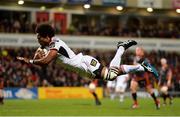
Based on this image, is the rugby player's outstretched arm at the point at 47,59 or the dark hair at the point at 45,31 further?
the dark hair at the point at 45,31

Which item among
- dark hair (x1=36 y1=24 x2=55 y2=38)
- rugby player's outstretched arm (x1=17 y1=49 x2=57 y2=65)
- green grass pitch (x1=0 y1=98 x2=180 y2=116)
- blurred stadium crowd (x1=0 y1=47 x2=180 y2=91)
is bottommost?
green grass pitch (x1=0 y1=98 x2=180 y2=116)

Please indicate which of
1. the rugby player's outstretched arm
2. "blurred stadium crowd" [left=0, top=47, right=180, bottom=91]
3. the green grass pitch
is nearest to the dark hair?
the rugby player's outstretched arm

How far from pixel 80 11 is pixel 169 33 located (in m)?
8.46

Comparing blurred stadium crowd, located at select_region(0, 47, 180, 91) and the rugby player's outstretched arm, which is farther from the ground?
the rugby player's outstretched arm

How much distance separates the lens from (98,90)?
135ft

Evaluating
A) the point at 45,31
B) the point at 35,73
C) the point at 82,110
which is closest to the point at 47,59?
the point at 45,31

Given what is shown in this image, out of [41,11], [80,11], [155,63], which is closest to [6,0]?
[41,11]

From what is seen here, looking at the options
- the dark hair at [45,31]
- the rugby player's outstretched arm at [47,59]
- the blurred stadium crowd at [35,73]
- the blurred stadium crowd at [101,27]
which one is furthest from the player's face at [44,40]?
the blurred stadium crowd at [101,27]

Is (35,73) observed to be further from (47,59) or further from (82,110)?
(47,59)

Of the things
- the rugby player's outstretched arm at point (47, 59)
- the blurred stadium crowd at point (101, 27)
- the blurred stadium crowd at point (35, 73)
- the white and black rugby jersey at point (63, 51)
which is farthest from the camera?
the blurred stadium crowd at point (101, 27)

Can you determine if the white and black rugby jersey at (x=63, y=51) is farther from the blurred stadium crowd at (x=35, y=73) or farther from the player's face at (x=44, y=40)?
the blurred stadium crowd at (x=35, y=73)

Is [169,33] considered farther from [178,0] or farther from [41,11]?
[41,11]

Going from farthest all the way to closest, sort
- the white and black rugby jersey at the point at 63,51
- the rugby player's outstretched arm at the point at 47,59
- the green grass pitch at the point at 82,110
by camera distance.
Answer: the green grass pitch at the point at 82,110 < the white and black rugby jersey at the point at 63,51 < the rugby player's outstretched arm at the point at 47,59

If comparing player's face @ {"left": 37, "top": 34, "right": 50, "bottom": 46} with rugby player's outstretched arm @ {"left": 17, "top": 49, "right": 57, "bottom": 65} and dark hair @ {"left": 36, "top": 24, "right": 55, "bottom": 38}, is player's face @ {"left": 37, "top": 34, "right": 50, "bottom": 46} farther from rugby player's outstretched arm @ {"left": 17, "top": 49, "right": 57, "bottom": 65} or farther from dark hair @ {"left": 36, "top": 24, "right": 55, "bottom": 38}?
rugby player's outstretched arm @ {"left": 17, "top": 49, "right": 57, "bottom": 65}
